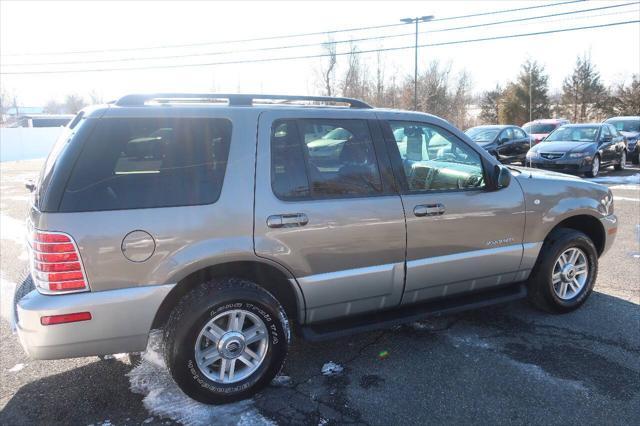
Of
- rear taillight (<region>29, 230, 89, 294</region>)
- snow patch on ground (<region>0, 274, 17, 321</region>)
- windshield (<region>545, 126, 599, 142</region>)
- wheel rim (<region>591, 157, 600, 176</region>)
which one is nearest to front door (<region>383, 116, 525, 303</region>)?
rear taillight (<region>29, 230, 89, 294</region>)

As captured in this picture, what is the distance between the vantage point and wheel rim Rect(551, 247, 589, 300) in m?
4.24

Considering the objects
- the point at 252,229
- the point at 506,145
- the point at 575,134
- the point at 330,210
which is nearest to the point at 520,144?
the point at 506,145

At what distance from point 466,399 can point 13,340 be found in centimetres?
363

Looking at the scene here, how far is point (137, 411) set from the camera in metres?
2.95

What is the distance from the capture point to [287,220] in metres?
3.01

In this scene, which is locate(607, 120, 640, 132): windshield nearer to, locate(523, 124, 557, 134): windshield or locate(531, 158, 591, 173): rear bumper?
locate(523, 124, 557, 134): windshield

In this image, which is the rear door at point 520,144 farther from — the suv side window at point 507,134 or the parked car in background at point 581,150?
the parked car in background at point 581,150

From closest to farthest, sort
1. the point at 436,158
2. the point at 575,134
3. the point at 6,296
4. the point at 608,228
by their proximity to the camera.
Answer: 1. the point at 436,158
2. the point at 608,228
3. the point at 6,296
4. the point at 575,134

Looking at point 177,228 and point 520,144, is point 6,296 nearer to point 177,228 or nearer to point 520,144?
point 177,228

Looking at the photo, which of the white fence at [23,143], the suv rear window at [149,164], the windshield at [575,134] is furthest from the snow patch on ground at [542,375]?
the white fence at [23,143]

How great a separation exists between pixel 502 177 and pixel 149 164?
260 cm

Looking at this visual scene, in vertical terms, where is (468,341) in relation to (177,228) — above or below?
below

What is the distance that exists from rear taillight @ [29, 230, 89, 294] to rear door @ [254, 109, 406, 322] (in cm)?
100

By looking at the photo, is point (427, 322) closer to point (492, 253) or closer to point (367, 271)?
point (492, 253)
